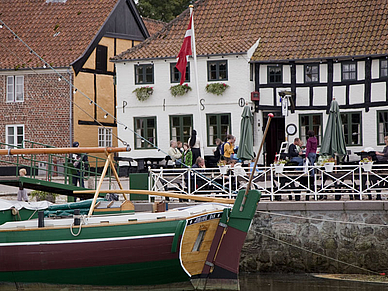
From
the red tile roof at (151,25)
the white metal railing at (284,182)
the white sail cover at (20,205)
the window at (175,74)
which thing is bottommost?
the white sail cover at (20,205)

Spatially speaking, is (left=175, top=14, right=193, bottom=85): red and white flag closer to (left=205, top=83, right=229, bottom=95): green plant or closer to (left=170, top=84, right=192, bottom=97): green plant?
(left=205, top=83, right=229, bottom=95): green plant

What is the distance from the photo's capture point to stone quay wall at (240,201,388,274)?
648 inches

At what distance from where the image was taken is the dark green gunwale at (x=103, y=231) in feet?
44.2

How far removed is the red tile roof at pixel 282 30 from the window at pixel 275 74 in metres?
0.64

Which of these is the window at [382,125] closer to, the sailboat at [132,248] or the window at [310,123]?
the window at [310,123]

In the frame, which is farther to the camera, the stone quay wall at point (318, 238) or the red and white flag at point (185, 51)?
the red and white flag at point (185, 51)

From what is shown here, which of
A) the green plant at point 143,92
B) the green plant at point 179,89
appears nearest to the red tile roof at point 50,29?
the green plant at point 143,92

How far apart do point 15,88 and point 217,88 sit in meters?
9.24

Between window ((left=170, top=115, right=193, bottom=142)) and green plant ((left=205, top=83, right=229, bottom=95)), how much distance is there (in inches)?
57.2

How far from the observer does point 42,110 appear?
3180 centimetres

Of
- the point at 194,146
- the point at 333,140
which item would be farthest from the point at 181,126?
the point at 333,140

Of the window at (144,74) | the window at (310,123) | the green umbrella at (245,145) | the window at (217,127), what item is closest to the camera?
the green umbrella at (245,145)

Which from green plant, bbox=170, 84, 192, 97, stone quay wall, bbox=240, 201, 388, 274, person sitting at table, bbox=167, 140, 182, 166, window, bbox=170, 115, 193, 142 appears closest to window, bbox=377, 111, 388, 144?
window, bbox=170, 115, 193, 142

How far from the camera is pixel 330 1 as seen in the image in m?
29.5
